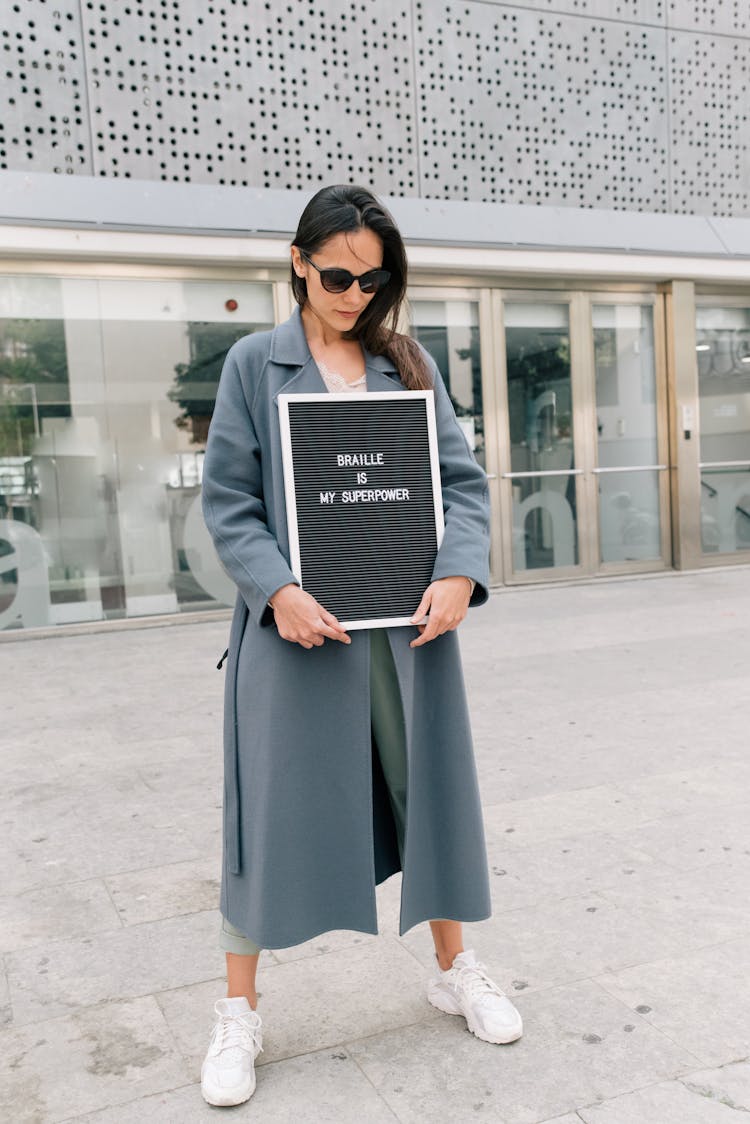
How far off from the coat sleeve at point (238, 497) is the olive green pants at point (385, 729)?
0.88 ft

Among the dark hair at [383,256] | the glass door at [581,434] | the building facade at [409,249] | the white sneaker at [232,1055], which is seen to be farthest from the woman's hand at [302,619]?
the glass door at [581,434]

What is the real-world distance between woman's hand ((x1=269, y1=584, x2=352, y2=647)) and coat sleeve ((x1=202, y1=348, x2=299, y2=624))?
0.13 feet

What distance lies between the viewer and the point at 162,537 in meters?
9.20

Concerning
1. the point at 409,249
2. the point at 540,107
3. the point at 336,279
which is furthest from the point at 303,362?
the point at 540,107

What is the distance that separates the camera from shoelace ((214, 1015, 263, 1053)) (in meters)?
2.17

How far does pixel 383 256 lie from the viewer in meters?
2.21

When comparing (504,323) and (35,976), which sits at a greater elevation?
(504,323)

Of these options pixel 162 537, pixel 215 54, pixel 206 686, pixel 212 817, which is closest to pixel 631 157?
pixel 215 54

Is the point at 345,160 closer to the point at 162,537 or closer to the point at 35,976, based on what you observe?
the point at 162,537

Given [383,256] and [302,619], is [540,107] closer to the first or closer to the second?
[383,256]

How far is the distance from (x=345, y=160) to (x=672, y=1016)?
8475 mm

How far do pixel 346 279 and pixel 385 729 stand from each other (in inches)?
39.2

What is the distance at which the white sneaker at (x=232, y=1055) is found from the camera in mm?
2078

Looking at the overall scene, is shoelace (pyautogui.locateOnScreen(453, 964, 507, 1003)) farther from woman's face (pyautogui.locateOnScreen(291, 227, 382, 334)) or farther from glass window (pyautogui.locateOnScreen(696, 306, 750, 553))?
glass window (pyautogui.locateOnScreen(696, 306, 750, 553))
